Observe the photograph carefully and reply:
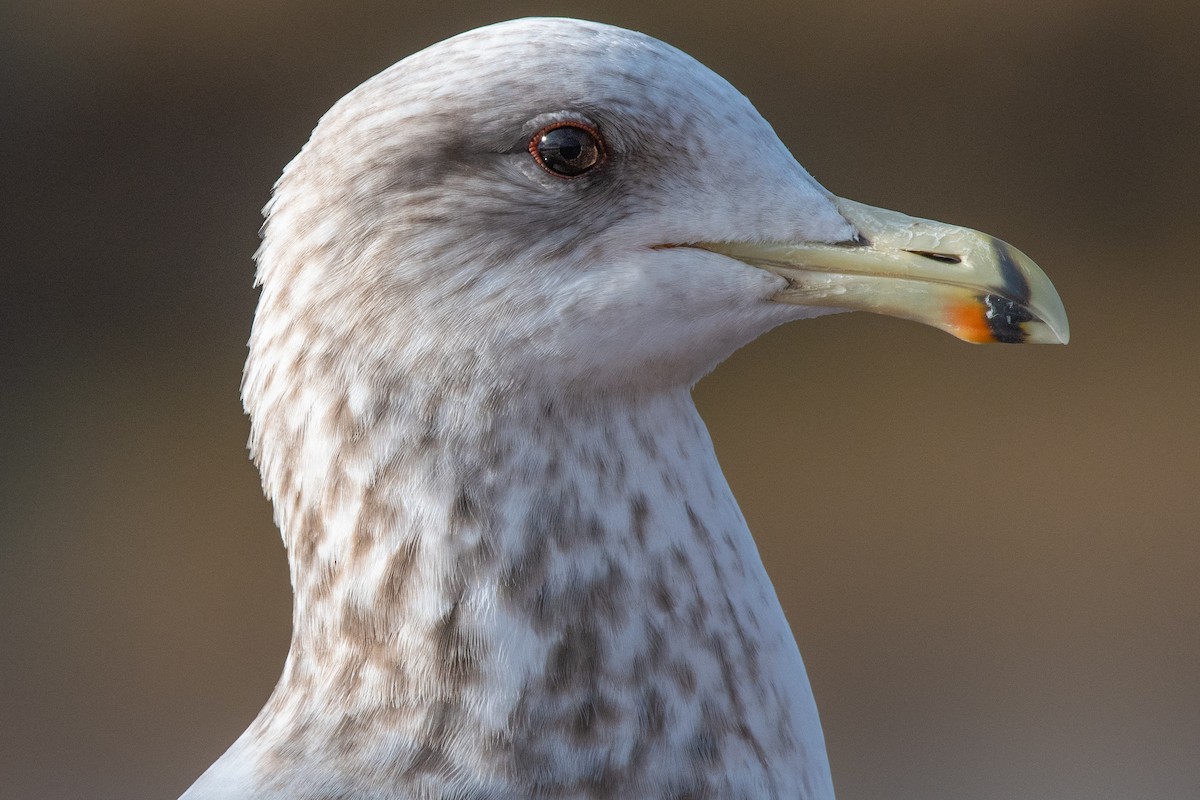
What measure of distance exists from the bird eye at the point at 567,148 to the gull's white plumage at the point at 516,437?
12 mm

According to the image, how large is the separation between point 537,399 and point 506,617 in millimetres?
181

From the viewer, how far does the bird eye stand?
1263 mm

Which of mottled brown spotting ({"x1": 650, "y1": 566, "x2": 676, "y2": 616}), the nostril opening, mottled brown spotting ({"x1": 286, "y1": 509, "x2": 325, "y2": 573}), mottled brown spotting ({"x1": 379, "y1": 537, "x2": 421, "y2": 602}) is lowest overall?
mottled brown spotting ({"x1": 650, "y1": 566, "x2": 676, "y2": 616})

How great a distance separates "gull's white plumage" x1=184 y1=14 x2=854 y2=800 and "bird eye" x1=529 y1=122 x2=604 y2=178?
0.01 m

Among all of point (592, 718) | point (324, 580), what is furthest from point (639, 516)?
point (324, 580)

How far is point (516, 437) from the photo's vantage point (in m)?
1.24

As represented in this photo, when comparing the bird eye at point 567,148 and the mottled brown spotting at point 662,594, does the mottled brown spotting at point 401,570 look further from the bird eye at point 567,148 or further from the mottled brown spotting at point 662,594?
the bird eye at point 567,148

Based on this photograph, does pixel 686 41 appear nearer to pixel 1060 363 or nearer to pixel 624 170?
pixel 1060 363

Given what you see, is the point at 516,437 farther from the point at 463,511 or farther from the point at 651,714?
the point at 651,714

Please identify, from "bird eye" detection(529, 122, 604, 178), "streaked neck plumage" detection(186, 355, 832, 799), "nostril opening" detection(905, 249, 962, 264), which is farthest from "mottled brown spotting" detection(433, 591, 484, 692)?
"nostril opening" detection(905, 249, 962, 264)

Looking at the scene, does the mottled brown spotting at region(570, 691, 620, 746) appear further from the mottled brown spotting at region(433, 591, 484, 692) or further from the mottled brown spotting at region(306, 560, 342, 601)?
the mottled brown spotting at region(306, 560, 342, 601)

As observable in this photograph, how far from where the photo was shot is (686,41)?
4230 millimetres

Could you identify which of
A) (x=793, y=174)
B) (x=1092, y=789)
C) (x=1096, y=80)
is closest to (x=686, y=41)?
(x=1096, y=80)

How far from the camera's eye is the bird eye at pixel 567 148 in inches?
49.7
